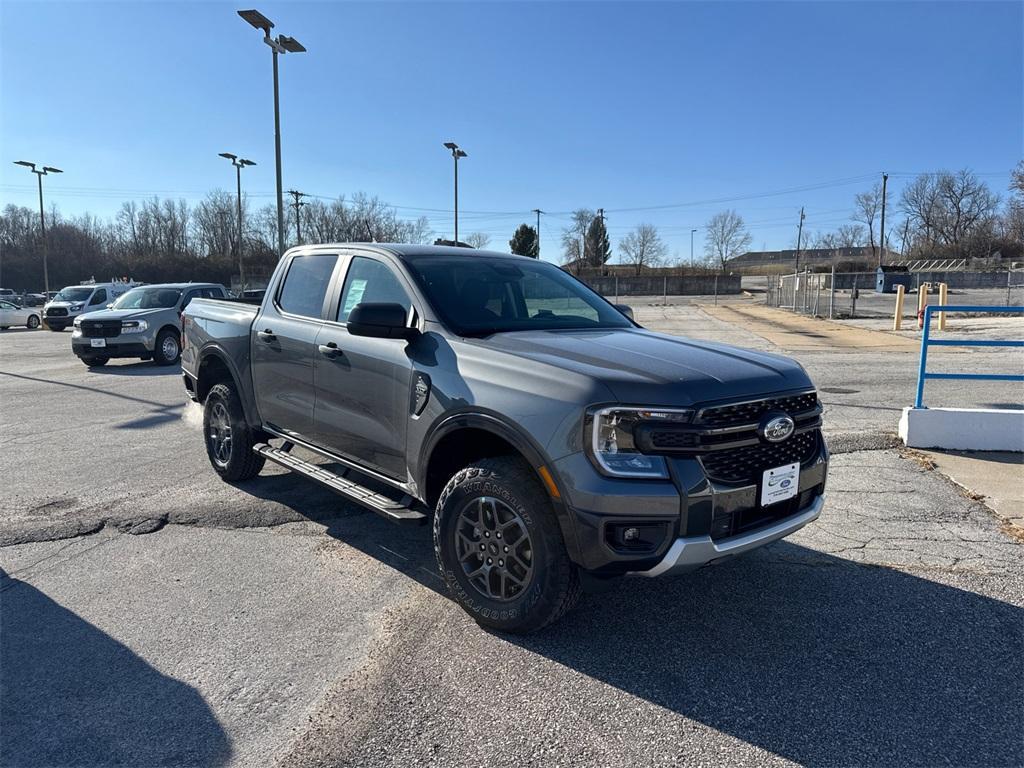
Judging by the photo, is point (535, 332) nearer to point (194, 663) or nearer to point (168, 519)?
point (194, 663)

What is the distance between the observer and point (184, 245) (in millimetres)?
86812

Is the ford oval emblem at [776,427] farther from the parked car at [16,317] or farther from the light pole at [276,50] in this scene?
the parked car at [16,317]

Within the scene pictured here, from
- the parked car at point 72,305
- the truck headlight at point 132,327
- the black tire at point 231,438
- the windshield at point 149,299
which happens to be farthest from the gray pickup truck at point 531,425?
the parked car at point 72,305

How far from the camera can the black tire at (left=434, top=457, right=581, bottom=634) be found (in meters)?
3.02

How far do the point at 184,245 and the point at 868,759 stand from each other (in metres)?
96.7

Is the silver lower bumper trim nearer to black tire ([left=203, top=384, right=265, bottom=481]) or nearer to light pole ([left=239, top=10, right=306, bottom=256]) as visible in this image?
black tire ([left=203, top=384, right=265, bottom=481])

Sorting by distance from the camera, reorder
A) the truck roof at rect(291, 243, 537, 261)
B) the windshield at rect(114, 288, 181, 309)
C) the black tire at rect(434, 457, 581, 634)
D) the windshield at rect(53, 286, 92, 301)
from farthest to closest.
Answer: the windshield at rect(53, 286, 92, 301), the windshield at rect(114, 288, 181, 309), the truck roof at rect(291, 243, 537, 261), the black tire at rect(434, 457, 581, 634)

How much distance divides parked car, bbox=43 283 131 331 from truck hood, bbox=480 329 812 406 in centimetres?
2752

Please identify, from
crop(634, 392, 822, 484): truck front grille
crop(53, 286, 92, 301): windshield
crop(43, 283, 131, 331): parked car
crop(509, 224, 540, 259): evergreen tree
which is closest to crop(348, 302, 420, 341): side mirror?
crop(634, 392, 822, 484): truck front grille

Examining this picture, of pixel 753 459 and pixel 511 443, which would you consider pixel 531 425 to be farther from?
pixel 753 459

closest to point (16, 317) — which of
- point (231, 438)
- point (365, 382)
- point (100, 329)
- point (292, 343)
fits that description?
point (100, 329)

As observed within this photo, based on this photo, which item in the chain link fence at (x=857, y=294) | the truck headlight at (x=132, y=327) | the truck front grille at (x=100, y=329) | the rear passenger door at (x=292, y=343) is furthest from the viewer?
the chain link fence at (x=857, y=294)

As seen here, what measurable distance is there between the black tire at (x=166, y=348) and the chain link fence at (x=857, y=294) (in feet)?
71.0

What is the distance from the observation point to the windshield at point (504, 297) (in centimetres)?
392
